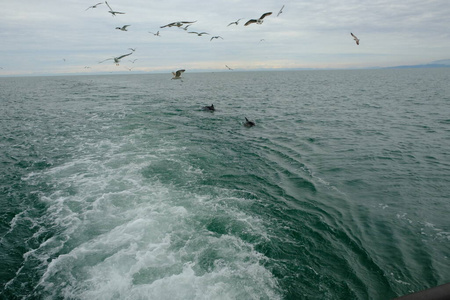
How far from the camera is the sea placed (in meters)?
7.45

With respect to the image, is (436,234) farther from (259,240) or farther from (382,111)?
(382,111)

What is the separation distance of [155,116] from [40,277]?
2472 centimetres

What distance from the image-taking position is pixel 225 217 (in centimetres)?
1027

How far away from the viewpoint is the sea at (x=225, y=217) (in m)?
7.45

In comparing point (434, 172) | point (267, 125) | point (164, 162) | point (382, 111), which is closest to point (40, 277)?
point (164, 162)

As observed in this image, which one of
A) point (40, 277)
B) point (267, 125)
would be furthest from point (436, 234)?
point (267, 125)

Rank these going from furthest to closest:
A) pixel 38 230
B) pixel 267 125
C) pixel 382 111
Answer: pixel 382 111 → pixel 267 125 → pixel 38 230

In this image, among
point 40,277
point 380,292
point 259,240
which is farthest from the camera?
point 259,240

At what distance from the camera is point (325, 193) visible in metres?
12.5

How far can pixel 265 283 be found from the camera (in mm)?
7281

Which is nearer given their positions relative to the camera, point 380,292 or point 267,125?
point 380,292

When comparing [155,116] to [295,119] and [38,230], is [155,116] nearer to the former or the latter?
[295,119]

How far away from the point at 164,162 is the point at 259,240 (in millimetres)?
9229

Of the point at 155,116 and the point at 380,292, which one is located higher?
the point at 155,116
